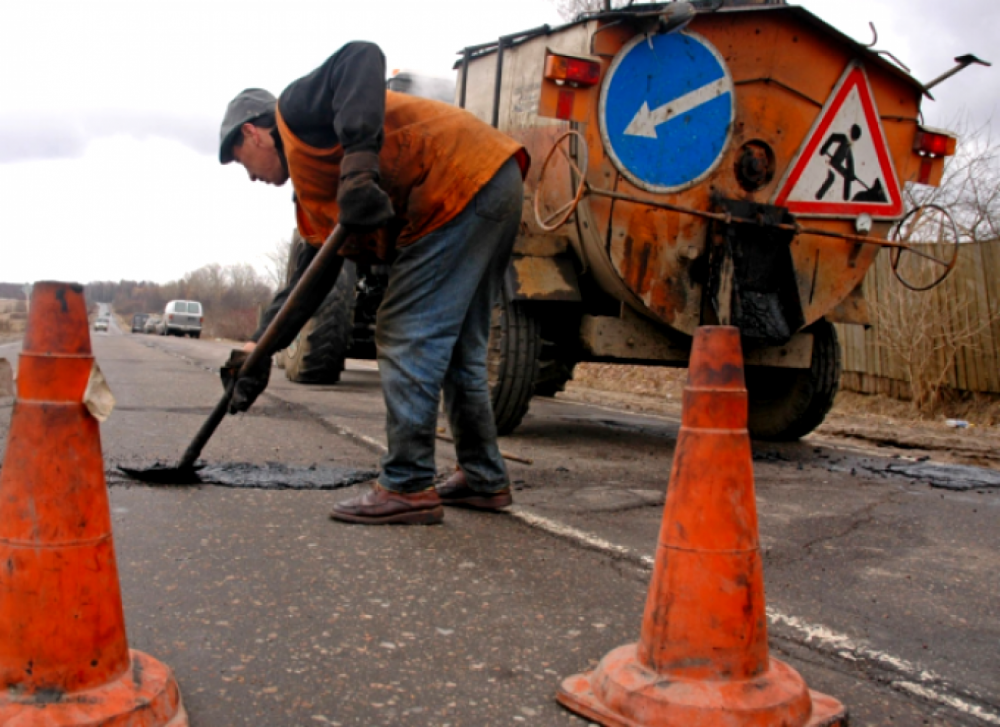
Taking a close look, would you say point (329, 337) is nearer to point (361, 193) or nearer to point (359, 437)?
point (359, 437)

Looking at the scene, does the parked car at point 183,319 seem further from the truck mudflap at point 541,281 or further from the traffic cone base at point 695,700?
the traffic cone base at point 695,700

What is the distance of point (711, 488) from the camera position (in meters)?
1.66

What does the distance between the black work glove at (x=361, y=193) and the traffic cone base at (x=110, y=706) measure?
1568mm

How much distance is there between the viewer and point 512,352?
478cm

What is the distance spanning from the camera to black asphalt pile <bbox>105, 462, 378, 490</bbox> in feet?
11.3

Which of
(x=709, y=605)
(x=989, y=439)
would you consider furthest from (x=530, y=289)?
(x=989, y=439)

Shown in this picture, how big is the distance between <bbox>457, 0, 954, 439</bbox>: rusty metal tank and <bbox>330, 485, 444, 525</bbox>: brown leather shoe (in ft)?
5.79

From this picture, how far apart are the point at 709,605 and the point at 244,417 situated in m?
4.65

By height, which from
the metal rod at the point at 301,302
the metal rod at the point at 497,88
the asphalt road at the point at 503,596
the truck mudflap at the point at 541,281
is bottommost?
the asphalt road at the point at 503,596

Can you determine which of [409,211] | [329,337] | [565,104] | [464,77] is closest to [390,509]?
[409,211]

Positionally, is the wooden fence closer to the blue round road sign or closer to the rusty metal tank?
the rusty metal tank

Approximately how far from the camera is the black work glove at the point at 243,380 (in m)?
3.21

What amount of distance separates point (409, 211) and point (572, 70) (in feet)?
5.46

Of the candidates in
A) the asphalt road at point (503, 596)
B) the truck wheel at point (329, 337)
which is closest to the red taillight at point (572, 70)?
the asphalt road at point (503, 596)
